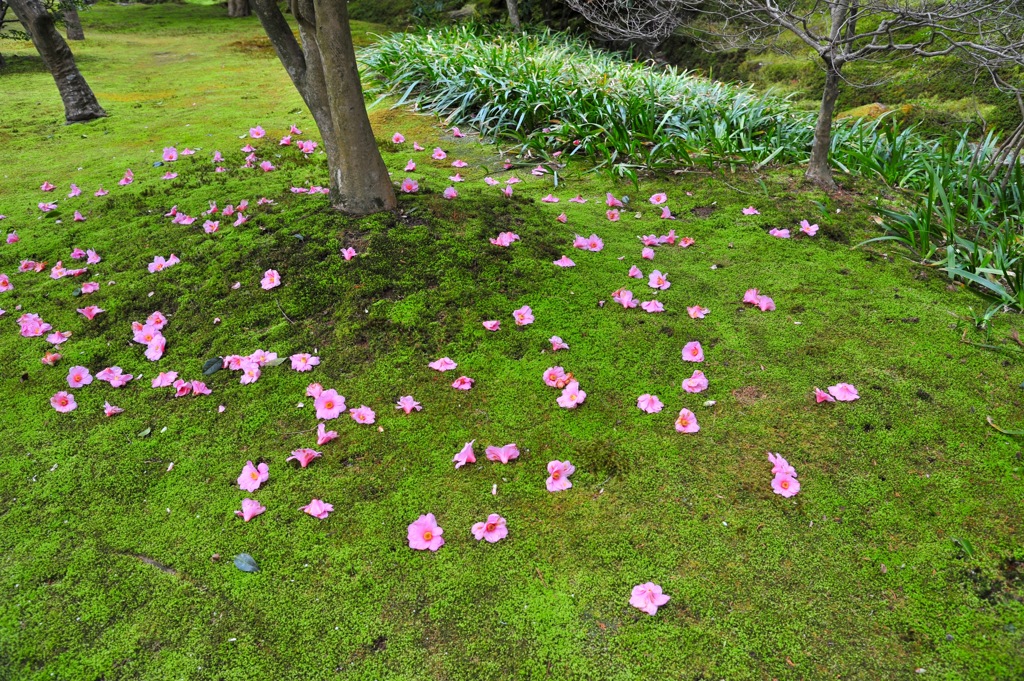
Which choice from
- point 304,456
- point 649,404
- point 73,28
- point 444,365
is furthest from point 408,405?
point 73,28

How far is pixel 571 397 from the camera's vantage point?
2307mm

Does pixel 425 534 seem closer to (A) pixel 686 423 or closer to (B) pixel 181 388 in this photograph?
(A) pixel 686 423

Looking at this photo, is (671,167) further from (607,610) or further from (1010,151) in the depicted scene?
(607,610)

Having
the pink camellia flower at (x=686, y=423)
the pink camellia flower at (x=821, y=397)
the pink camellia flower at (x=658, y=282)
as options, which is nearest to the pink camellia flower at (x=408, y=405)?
the pink camellia flower at (x=686, y=423)

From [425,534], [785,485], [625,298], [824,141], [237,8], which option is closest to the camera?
[425,534]

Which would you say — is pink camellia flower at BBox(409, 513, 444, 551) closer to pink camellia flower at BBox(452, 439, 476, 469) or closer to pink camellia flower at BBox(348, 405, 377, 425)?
pink camellia flower at BBox(452, 439, 476, 469)

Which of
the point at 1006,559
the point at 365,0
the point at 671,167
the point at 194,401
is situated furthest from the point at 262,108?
the point at 365,0

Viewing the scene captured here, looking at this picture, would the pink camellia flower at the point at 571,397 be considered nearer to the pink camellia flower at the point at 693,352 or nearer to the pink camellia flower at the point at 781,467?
the pink camellia flower at the point at 693,352

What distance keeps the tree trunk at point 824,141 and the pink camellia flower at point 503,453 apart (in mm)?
2969

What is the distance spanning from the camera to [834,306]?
9.21 ft

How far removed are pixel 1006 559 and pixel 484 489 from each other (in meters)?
1.54

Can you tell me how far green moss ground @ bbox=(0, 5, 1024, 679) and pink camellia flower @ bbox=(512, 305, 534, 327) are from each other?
35 millimetres

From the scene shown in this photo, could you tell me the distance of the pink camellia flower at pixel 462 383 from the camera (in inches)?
94.2

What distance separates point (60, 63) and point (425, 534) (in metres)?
6.59
